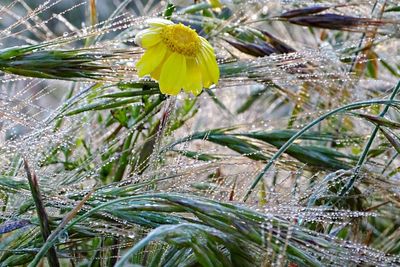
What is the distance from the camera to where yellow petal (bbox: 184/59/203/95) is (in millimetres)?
908

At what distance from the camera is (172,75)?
0.89 metres

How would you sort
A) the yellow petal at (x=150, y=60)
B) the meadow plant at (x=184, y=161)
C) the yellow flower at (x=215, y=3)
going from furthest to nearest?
1. the yellow flower at (x=215, y=3)
2. the yellow petal at (x=150, y=60)
3. the meadow plant at (x=184, y=161)

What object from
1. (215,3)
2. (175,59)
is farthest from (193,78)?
(215,3)

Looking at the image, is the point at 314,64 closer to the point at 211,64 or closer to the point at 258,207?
the point at 211,64

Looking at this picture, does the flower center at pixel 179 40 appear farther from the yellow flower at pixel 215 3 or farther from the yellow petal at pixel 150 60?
the yellow flower at pixel 215 3

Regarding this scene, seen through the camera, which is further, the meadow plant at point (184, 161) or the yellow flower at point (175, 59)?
the yellow flower at point (175, 59)

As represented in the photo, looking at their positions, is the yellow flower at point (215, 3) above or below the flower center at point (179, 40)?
above

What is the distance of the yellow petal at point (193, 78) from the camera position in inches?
35.8

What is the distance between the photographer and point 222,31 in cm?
121

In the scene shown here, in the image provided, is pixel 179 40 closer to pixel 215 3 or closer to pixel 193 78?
pixel 193 78

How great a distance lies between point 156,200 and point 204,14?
0.75m

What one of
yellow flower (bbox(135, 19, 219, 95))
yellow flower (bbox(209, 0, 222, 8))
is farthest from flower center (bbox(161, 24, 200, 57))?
yellow flower (bbox(209, 0, 222, 8))

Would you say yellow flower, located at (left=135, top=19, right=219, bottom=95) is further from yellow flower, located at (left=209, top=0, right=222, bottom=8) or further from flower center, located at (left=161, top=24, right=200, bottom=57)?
yellow flower, located at (left=209, top=0, right=222, bottom=8)

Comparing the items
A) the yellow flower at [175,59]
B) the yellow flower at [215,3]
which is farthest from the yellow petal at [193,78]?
the yellow flower at [215,3]
